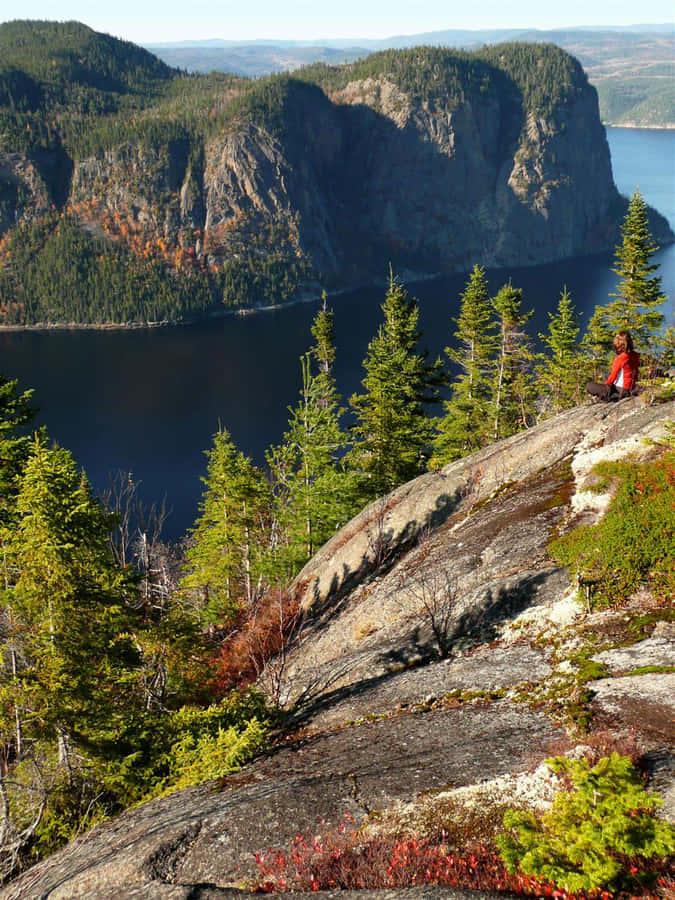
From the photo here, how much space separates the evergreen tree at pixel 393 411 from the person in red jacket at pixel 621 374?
13192 millimetres

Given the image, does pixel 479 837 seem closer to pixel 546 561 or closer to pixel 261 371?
pixel 546 561

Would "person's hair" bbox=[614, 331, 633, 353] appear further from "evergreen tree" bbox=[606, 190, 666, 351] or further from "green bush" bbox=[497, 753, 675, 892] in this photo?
"evergreen tree" bbox=[606, 190, 666, 351]

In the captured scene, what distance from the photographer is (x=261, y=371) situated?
13288 cm

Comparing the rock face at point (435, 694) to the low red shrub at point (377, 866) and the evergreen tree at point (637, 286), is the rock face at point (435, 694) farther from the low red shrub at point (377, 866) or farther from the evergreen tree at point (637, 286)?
the evergreen tree at point (637, 286)

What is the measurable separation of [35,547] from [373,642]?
854 cm

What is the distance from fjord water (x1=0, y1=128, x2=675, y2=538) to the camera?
9594cm

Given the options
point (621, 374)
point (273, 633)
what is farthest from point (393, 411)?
point (273, 633)

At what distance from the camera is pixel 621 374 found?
64.3ft

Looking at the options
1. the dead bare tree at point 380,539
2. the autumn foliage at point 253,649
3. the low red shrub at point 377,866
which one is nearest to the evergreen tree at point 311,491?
the autumn foliage at point 253,649

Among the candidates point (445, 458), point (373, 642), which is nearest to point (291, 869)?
point (373, 642)

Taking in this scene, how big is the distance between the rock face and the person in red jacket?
1.56 ft

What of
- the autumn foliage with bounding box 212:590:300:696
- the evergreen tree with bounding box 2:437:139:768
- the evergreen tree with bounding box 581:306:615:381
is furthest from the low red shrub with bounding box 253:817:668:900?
the evergreen tree with bounding box 581:306:615:381

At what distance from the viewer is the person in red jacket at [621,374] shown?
1862 centimetres

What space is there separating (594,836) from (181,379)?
13198 cm
